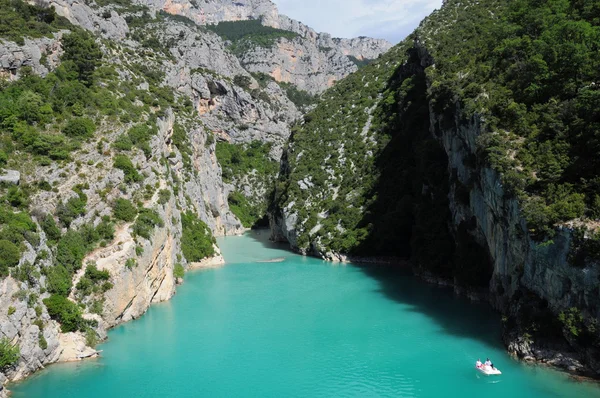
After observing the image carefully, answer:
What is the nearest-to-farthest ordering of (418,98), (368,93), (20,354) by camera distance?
(20,354)
(418,98)
(368,93)

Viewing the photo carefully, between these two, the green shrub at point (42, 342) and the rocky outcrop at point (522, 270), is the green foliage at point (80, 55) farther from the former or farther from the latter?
the rocky outcrop at point (522, 270)

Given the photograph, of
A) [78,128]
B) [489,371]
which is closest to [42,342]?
[78,128]

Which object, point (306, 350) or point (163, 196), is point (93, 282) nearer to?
point (163, 196)

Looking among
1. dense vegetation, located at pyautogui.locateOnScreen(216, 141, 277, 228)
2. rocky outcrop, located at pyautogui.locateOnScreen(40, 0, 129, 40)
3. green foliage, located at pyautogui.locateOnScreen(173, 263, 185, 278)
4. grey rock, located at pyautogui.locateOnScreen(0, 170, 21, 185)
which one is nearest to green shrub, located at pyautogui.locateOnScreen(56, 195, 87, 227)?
grey rock, located at pyautogui.locateOnScreen(0, 170, 21, 185)

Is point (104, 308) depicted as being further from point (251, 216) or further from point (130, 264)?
point (251, 216)

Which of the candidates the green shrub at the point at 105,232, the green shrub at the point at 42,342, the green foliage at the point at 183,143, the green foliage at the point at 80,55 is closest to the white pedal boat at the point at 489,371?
the green shrub at the point at 42,342

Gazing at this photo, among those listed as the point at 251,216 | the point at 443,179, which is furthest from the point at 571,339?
the point at 251,216
